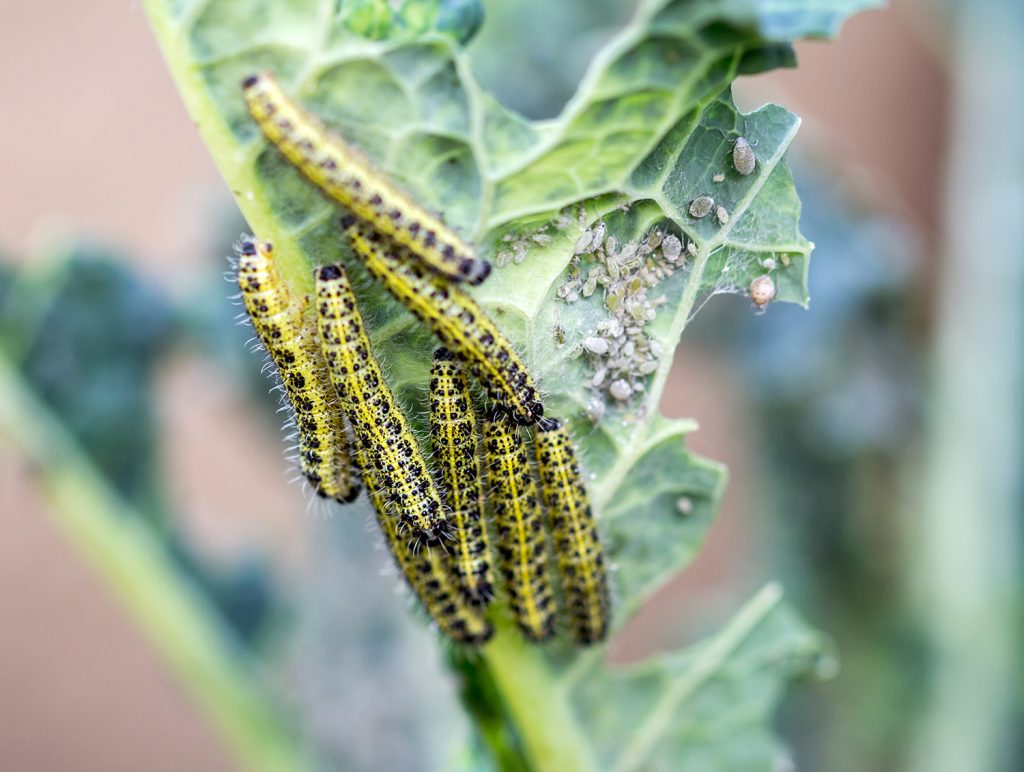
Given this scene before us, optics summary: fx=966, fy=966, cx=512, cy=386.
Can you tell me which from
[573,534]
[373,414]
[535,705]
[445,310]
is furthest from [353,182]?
[535,705]

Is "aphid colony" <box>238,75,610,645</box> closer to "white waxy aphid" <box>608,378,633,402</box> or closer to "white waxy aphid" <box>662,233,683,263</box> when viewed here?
"white waxy aphid" <box>608,378,633,402</box>

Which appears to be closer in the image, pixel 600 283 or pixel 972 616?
pixel 600 283

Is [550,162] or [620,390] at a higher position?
[550,162]

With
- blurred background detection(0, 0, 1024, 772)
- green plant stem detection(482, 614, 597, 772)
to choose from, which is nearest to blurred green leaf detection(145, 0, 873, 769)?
green plant stem detection(482, 614, 597, 772)

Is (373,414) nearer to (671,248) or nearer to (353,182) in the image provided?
(353,182)

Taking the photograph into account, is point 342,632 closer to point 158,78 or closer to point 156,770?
point 156,770

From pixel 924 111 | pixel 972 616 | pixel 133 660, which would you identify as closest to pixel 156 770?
pixel 133 660
